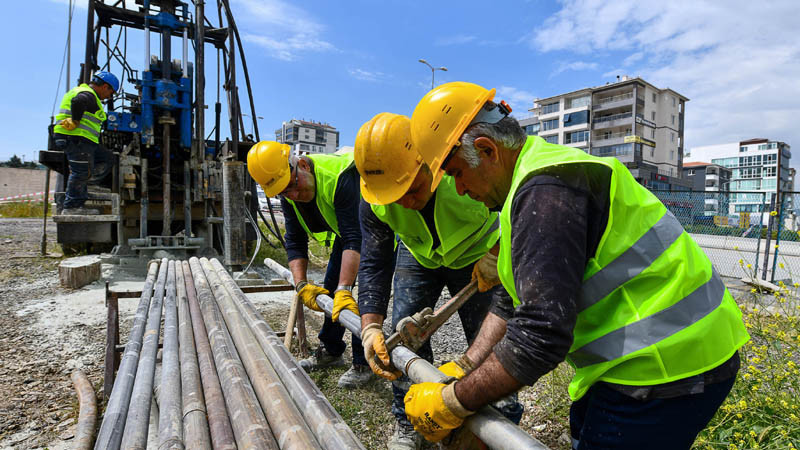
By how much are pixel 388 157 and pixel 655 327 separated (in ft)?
4.68

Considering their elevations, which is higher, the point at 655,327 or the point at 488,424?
the point at 655,327

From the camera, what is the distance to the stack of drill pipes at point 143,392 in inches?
61.7

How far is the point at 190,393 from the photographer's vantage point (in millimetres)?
1842

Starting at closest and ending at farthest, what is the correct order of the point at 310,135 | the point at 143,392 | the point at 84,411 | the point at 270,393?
the point at 270,393
the point at 143,392
the point at 84,411
the point at 310,135

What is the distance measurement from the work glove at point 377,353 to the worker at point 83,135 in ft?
21.6

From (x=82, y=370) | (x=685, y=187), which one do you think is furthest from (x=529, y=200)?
(x=685, y=187)

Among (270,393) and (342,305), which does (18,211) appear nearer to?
(342,305)

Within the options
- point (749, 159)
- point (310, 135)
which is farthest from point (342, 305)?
point (310, 135)

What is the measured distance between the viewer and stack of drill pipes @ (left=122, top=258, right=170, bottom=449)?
5.14 ft

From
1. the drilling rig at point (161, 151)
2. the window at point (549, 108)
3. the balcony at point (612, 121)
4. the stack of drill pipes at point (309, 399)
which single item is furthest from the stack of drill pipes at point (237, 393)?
the window at point (549, 108)

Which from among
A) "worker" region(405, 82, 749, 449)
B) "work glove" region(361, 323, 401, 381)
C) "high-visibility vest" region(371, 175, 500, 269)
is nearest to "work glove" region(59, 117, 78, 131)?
"high-visibility vest" region(371, 175, 500, 269)

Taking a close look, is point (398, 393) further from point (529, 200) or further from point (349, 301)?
point (529, 200)

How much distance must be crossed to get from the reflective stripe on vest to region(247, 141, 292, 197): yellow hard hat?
266 centimetres

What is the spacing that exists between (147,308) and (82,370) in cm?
136
